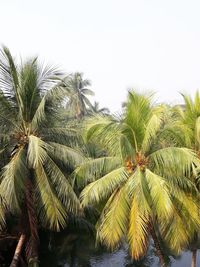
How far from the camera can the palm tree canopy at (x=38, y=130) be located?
13258mm

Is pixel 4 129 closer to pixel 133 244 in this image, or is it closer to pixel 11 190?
pixel 11 190

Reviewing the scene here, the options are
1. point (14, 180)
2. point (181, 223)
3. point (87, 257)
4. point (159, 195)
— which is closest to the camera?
point (159, 195)

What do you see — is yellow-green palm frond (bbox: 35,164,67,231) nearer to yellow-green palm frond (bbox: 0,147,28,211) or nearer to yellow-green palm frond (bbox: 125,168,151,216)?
yellow-green palm frond (bbox: 0,147,28,211)

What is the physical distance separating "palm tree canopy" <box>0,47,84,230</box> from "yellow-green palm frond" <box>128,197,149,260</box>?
10.6 feet

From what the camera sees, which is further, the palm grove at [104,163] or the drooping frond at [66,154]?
the drooping frond at [66,154]

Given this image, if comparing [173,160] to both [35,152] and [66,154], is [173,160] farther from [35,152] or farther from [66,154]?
[66,154]

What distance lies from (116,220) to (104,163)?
1.96 m

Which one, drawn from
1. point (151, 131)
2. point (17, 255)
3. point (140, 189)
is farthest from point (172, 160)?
point (17, 255)

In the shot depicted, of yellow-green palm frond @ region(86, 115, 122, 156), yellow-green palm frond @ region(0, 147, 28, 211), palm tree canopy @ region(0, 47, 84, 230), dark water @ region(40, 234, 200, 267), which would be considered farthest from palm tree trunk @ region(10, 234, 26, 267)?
dark water @ region(40, 234, 200, 267)

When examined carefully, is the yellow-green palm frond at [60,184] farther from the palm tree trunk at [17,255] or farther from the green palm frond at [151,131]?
the green palm frond at [151,131]

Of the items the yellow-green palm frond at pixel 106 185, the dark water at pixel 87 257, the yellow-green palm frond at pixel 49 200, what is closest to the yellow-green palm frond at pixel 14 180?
the yellow-green palm frond at pixel 49 200

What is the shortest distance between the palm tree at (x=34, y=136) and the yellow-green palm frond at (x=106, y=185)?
2208mm

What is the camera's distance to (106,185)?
11.0 m

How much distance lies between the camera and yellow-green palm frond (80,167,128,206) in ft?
36.0
